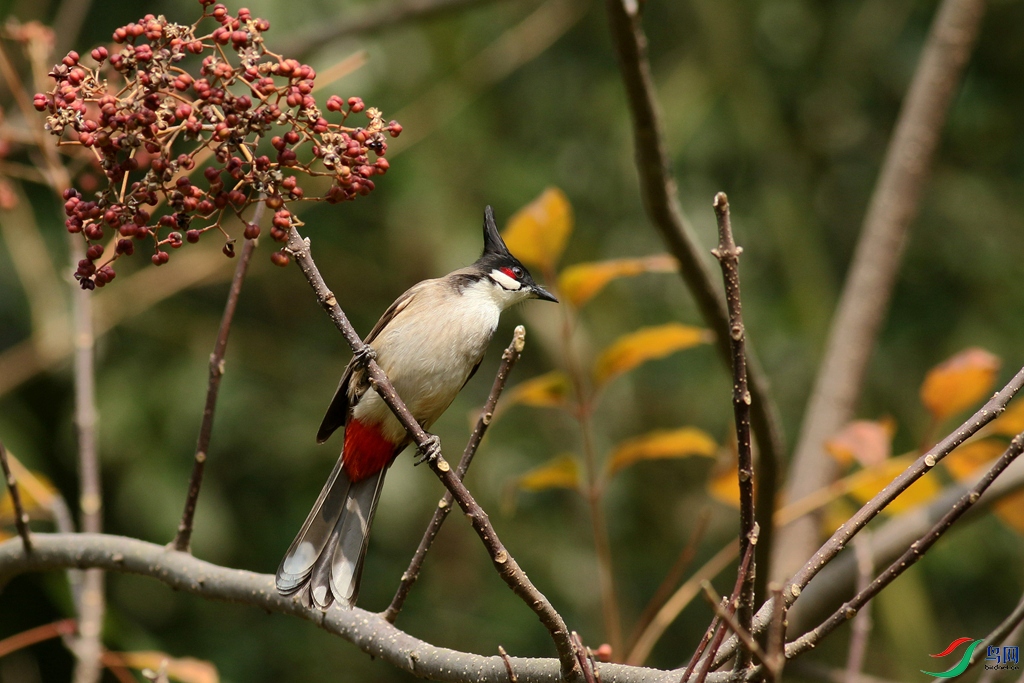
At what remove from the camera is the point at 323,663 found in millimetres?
6316

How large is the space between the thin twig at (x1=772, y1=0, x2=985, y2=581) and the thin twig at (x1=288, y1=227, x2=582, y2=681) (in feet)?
5.57

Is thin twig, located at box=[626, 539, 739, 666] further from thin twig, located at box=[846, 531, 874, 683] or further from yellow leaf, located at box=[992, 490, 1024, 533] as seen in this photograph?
yellow leaf, located at box=[992, 490, 1024, 533]

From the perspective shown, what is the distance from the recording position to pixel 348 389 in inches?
108

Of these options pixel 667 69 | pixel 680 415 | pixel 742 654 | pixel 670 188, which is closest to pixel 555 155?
pixel 667 69

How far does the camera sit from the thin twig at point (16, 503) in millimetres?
1786

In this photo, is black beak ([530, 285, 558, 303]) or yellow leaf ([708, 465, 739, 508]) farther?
black beak ([530, 285, 558, 303])

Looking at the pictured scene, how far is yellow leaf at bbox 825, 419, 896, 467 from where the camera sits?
7.28ft

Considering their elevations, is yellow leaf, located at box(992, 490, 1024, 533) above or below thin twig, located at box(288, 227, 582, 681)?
above

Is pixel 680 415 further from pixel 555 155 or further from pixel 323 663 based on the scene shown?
pixel 323 663

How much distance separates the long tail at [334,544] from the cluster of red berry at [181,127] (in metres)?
0.90

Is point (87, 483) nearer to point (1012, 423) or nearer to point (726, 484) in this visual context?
point (726, 484)

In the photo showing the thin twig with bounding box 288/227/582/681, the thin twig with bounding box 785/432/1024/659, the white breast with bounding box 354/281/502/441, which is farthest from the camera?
the white breast with bounding box 354/281/502/441

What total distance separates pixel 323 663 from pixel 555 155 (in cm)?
359

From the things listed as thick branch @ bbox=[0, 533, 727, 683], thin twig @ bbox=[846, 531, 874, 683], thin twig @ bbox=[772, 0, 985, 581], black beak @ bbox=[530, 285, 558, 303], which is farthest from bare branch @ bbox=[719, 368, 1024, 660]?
black beak @ bbox=[530, 285, 558, 303]
